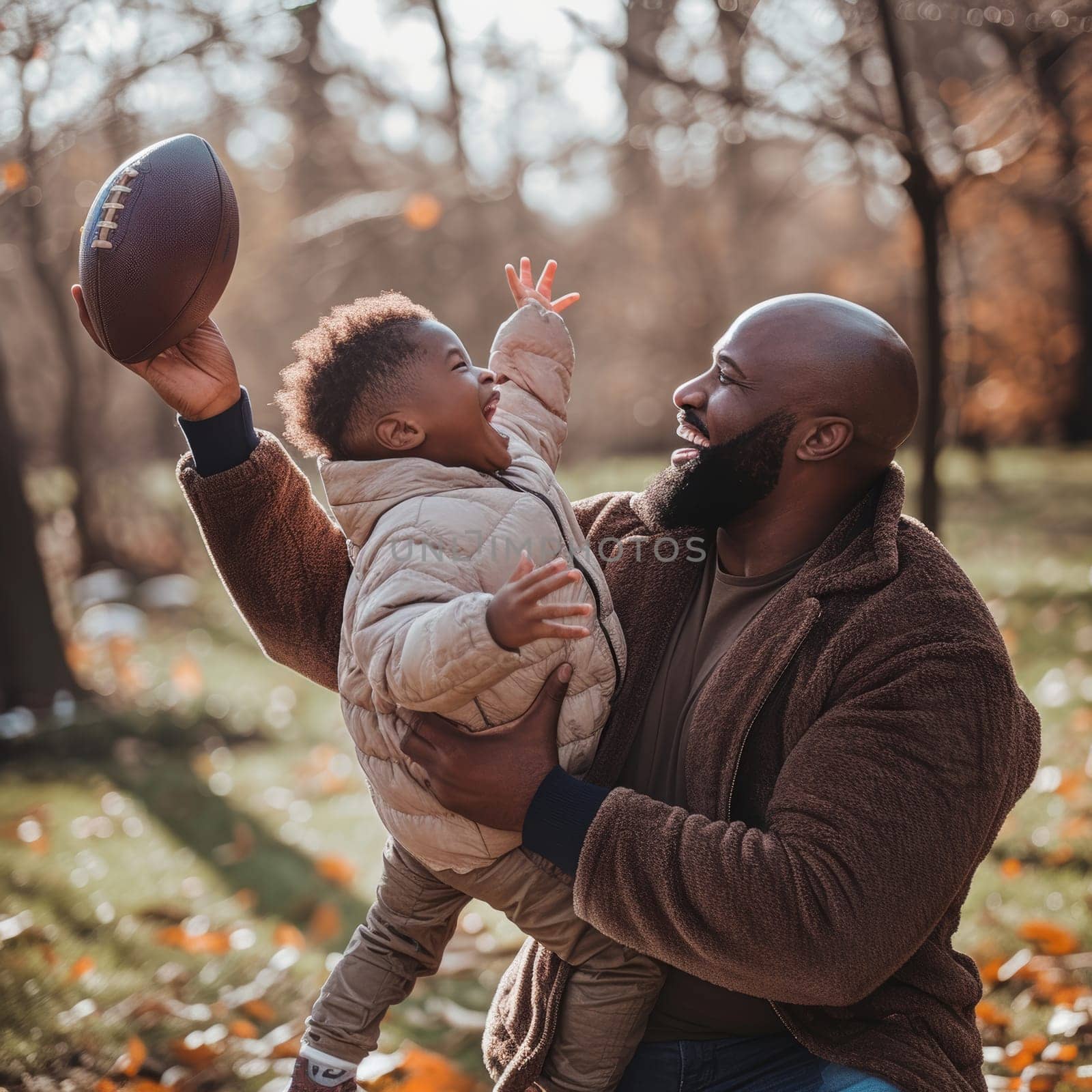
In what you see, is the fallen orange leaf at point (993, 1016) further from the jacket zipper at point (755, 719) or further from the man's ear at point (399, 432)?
the man's ear at point (399, 432)

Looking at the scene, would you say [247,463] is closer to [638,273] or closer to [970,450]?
[970,450]

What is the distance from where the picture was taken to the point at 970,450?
50.0ft

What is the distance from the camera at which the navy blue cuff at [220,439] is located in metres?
2.48

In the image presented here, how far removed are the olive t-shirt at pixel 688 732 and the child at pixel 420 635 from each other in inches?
3.0

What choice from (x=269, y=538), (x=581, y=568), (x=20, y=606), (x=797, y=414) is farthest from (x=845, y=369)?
(x=20, y=606)

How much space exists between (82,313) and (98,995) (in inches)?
97.5

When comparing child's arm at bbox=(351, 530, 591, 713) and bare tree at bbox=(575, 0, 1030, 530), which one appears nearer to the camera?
child's arm at bbox=(351, 530, 591, 713)

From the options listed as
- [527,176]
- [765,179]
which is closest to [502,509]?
[527,176]

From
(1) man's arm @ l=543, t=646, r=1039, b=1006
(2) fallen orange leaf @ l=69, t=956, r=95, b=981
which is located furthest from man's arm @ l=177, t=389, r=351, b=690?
(2) fallen orange leaf @ l=69, t=956, r=95, b=981

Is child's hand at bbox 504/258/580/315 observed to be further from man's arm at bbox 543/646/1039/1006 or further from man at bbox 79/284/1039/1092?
man's arm at bbox 543/646/1039/1006

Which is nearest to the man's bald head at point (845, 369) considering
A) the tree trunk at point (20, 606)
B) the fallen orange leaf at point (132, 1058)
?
the fallen orange leaf at point (132, 1058)

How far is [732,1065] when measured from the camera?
2.23 metres

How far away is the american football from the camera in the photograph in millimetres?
2391

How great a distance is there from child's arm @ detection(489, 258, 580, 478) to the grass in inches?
83.9
